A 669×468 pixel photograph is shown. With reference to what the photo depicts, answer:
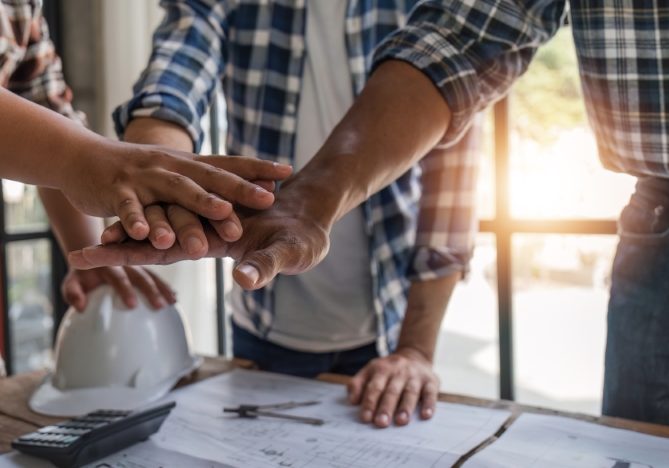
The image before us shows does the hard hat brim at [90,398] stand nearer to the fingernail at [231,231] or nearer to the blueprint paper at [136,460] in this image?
the blueprint paper at [136,460]

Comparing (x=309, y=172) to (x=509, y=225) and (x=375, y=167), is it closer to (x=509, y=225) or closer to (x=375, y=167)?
(x=375, y=167)

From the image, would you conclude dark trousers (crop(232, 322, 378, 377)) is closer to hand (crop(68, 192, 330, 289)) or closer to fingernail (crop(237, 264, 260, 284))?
hand (crop(68, 192, 330, 289))

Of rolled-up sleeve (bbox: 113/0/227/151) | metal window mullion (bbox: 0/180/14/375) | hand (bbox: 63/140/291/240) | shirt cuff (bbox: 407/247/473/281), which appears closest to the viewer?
hand (bbox: 63/140/291/240)

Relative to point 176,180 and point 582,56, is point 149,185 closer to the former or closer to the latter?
point 176,180

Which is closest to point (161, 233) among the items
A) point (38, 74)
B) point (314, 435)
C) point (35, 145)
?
point (35, 145)

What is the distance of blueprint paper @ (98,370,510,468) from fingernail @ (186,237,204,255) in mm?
232

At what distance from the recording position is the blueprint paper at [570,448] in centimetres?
71

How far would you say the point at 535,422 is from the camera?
32.7 inches

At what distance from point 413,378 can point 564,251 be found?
129 centimetres

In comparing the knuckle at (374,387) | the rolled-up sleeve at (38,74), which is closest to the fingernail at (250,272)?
the knuckle at (374,387)

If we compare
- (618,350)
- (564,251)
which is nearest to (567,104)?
(564,251)

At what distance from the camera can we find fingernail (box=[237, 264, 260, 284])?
632mm

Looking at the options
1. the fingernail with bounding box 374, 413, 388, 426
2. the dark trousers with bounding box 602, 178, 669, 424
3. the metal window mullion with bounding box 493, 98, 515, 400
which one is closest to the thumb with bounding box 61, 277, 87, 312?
the fingernail with bounding box 374, 413, 388, 426

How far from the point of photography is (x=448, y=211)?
1195mm
